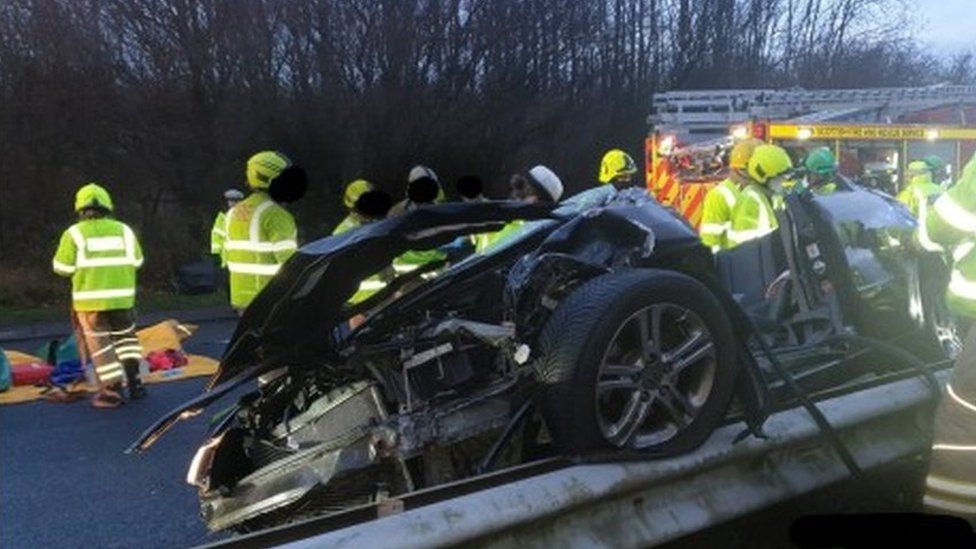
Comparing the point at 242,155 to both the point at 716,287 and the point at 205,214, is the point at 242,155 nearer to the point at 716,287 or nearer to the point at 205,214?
the point at 205,214

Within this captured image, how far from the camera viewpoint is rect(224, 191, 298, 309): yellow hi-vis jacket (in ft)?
21.0

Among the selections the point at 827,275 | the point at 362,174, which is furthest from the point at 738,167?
the point at 362,174

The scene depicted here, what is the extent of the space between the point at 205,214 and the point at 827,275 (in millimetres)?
15325

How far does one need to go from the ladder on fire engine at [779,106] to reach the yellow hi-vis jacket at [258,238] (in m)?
11.5

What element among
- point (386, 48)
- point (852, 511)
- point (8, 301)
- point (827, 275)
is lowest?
point (8, 301)

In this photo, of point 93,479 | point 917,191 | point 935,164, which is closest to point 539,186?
point 93,479

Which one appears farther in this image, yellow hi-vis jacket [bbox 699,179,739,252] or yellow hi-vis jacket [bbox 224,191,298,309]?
yellow hi-vis jacket [bbox 699,179,739,252]

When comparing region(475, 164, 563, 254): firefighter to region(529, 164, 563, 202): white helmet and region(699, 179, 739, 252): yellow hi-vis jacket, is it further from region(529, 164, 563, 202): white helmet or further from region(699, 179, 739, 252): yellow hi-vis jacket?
region(699, 179, 739, 252): yellow hi-vis jacket

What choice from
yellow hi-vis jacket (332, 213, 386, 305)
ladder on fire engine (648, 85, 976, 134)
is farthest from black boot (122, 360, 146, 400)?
ladder on fire engine (648, 85, 976, 134)

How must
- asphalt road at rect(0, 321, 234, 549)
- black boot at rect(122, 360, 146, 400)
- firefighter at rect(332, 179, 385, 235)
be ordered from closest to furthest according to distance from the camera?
asphalt road at rect(0, 321, 234, 549) < firefighter at rect(332, 179, 385, 235) < black boot at rect(122, 360, 146, 400)

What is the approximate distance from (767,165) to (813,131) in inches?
322

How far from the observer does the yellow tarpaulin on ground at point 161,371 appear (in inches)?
338

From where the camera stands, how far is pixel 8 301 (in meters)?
15.9

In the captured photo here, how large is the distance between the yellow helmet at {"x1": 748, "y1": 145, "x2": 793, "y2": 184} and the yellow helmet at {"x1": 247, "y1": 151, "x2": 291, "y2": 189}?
2.92 meters
